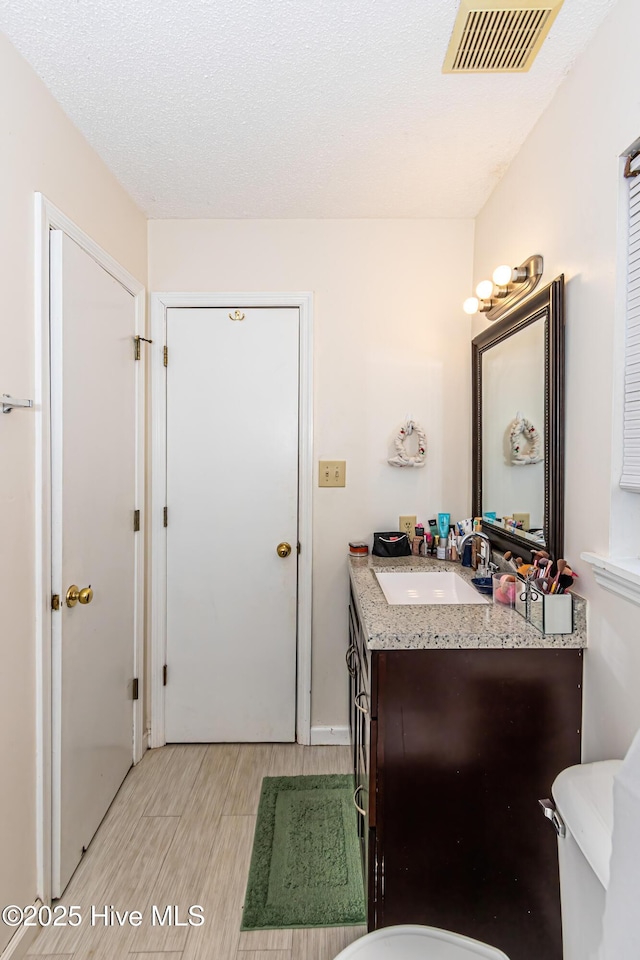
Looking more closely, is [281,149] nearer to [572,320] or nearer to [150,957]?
[572,320]

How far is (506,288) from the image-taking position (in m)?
1.74

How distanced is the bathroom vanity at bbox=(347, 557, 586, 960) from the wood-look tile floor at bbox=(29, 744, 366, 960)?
0.36 meters

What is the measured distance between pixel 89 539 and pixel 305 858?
1311 mm

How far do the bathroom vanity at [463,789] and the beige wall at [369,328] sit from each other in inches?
41.1

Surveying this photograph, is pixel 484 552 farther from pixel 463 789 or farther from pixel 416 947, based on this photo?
pixel 416 947

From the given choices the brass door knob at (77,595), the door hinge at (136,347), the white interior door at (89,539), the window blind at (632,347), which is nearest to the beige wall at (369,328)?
the door hinge at (136,347)

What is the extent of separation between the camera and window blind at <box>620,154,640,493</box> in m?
1.08

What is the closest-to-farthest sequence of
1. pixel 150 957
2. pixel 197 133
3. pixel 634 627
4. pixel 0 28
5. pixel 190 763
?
pixel 634 627 < pixel 0 28 < pixel 150 957 < pixel 197 133 < pixel 190 763

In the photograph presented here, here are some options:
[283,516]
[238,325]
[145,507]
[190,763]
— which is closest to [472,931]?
[190,763]

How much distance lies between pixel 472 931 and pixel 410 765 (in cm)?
46

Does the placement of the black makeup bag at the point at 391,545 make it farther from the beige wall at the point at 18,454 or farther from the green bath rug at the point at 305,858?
the beige wall at the point at 18,454

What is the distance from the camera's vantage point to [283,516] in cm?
225

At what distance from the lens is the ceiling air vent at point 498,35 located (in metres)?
1.13

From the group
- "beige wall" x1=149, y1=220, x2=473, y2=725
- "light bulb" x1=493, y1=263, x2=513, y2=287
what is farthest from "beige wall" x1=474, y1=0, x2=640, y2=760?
"beige wall" x1=149, y1=220, x2=473, y2=725
